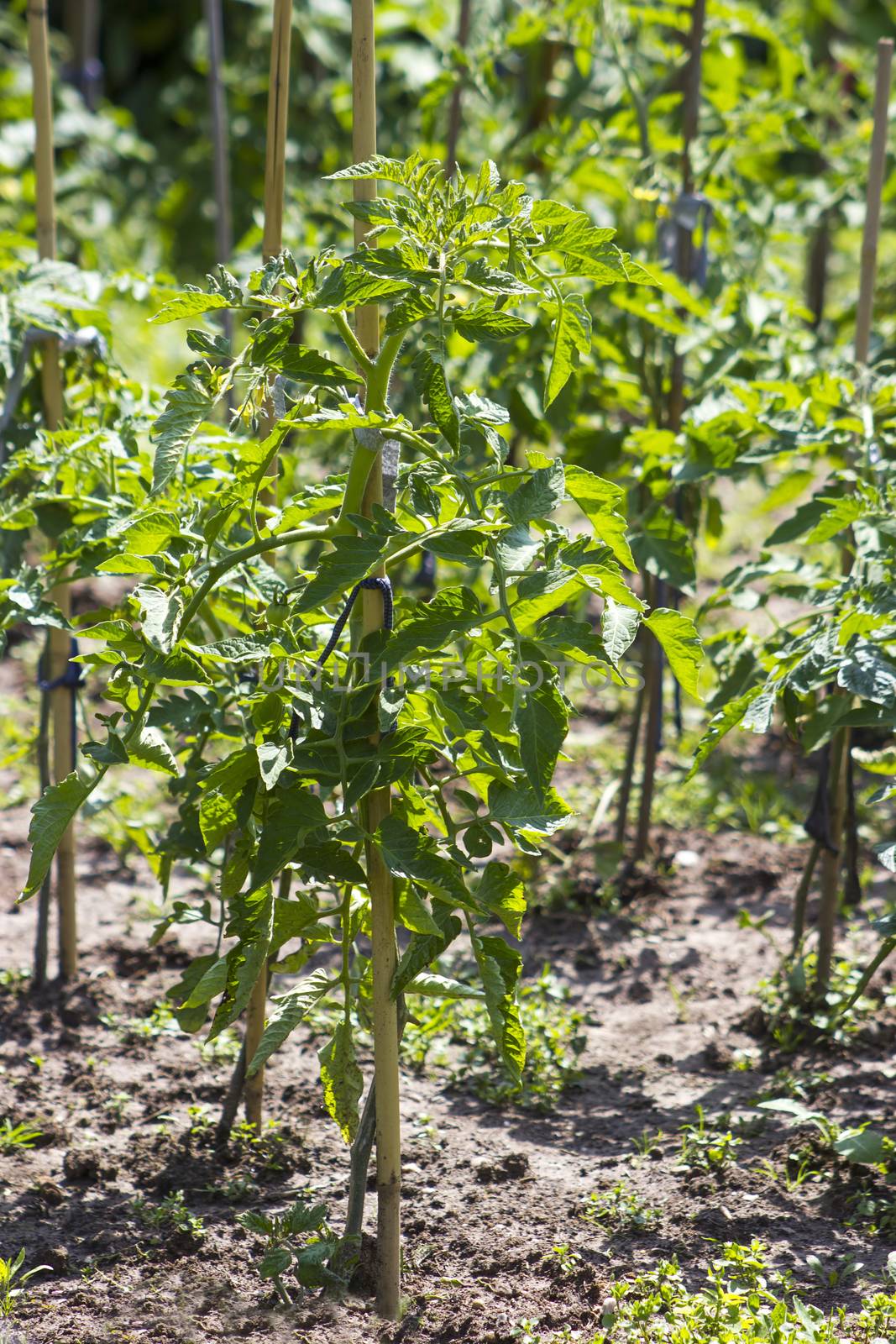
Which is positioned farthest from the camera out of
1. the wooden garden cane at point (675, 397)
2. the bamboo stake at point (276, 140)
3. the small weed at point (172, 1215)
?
the wooden garden cane at point (675, 397)

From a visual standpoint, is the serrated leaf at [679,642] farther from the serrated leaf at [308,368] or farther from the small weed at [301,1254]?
the small weed at [301,1254]

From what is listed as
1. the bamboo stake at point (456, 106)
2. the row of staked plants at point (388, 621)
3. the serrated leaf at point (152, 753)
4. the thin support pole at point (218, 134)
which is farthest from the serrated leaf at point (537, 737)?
the bamboo stake at point (456, 106)

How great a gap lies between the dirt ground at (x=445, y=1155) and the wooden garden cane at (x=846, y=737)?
206 millimetres

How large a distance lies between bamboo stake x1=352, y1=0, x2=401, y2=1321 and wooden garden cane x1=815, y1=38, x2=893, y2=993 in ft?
3.56

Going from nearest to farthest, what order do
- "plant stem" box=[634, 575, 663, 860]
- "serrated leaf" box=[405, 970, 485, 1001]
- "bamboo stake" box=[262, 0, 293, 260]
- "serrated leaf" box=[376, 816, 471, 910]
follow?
"serrated leaf" box=[376, 816, 471, 910] < "serrated leaf" box=[405, 970, 485, 1001] < "bamboo stake" box=[262, 0, 293, 260] < "plant stem" box=[634, 575, 663, 860]

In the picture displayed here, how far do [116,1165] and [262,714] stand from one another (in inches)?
36.5

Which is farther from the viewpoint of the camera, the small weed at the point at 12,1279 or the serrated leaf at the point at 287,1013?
the small weed at the point at 12,1279

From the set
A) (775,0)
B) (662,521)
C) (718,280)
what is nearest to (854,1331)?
(662,521)

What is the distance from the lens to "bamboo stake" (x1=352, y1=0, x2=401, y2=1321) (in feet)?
5.53

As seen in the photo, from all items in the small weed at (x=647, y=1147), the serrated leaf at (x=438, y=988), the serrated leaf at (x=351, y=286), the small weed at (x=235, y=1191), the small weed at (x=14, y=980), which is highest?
the serrated leaf at (x=351, y=286)

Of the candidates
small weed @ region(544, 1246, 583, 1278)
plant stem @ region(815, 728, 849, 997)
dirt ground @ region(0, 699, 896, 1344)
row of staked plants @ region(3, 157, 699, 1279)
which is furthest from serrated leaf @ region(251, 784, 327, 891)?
plant stem @ region(815, 728, 849, 997)

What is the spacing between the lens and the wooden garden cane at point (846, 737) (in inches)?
98.2

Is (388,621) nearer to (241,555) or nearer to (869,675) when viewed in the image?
(241,555)

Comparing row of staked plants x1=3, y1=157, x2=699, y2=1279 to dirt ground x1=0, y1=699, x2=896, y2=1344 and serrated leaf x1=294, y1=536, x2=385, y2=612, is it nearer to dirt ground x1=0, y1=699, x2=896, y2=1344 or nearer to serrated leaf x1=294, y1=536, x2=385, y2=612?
serrated leaf x1=294, y1=536, x2=385, y2=612
